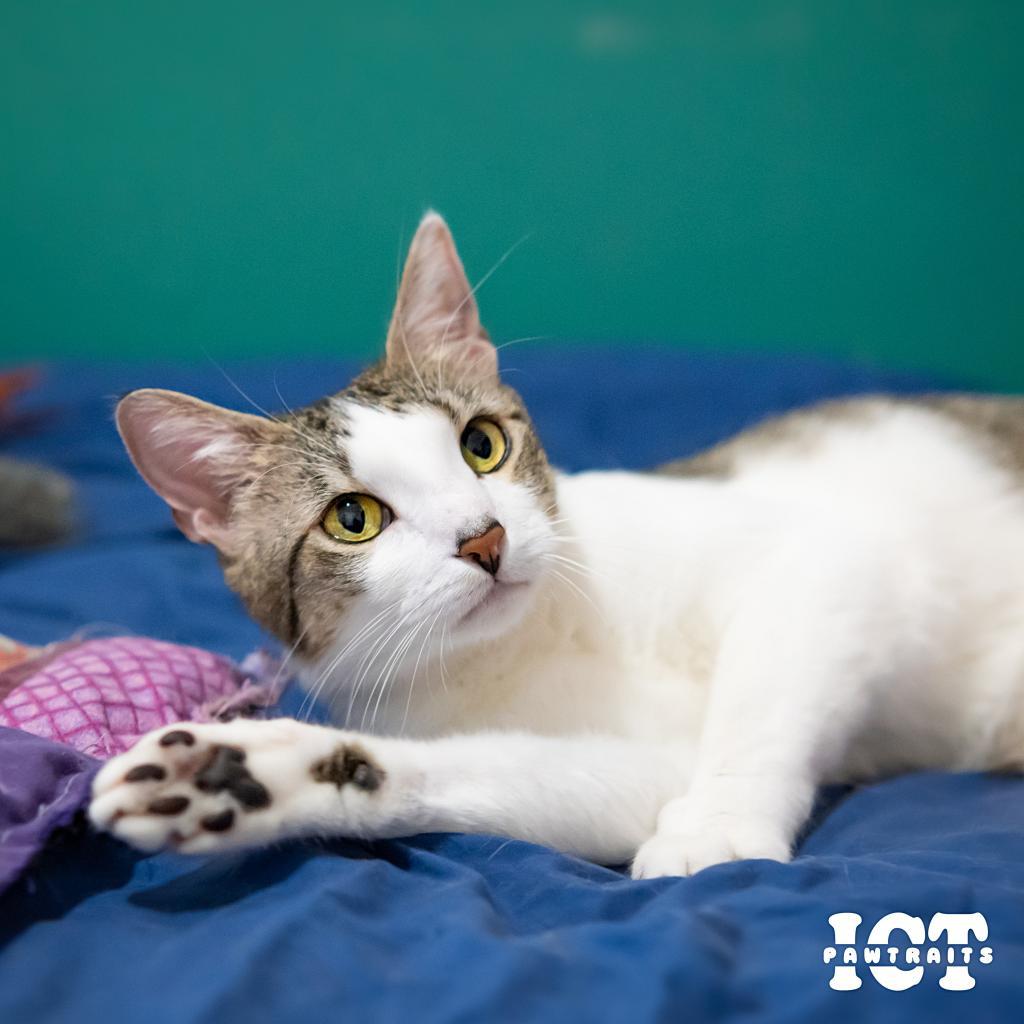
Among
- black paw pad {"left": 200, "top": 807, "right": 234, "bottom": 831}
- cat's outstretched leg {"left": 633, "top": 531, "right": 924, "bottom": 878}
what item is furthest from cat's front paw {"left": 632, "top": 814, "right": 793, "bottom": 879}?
black paw pad {"left": 200, "top": 807, "right": 234, "bottom": 831}

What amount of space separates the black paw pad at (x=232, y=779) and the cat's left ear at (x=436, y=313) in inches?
27.4

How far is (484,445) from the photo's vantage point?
1435mm

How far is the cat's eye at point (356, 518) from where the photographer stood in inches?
51.4

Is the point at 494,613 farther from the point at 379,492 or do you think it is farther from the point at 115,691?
the point at 115,691

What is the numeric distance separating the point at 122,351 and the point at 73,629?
2182mm

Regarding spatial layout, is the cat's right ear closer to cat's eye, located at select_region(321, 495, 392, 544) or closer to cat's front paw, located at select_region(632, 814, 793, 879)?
cat's eye, located at select_region(321, 495, 392, 544)

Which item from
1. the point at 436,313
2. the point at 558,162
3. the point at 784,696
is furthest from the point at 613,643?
the point at 558,162

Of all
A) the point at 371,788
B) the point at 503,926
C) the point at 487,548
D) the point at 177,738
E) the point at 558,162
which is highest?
the point at 558,162

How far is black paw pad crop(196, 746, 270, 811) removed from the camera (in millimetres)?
993

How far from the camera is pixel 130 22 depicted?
141 inches

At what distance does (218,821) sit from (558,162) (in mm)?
2985

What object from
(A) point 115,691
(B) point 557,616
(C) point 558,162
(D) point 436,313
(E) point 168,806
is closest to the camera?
(E) point 168,806

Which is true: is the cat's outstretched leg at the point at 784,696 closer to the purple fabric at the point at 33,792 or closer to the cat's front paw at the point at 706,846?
the cat's front paw at the point at 706,846

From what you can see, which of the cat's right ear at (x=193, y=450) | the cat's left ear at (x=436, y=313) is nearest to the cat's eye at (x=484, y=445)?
the cat's left ear at (x=436, y=313)
